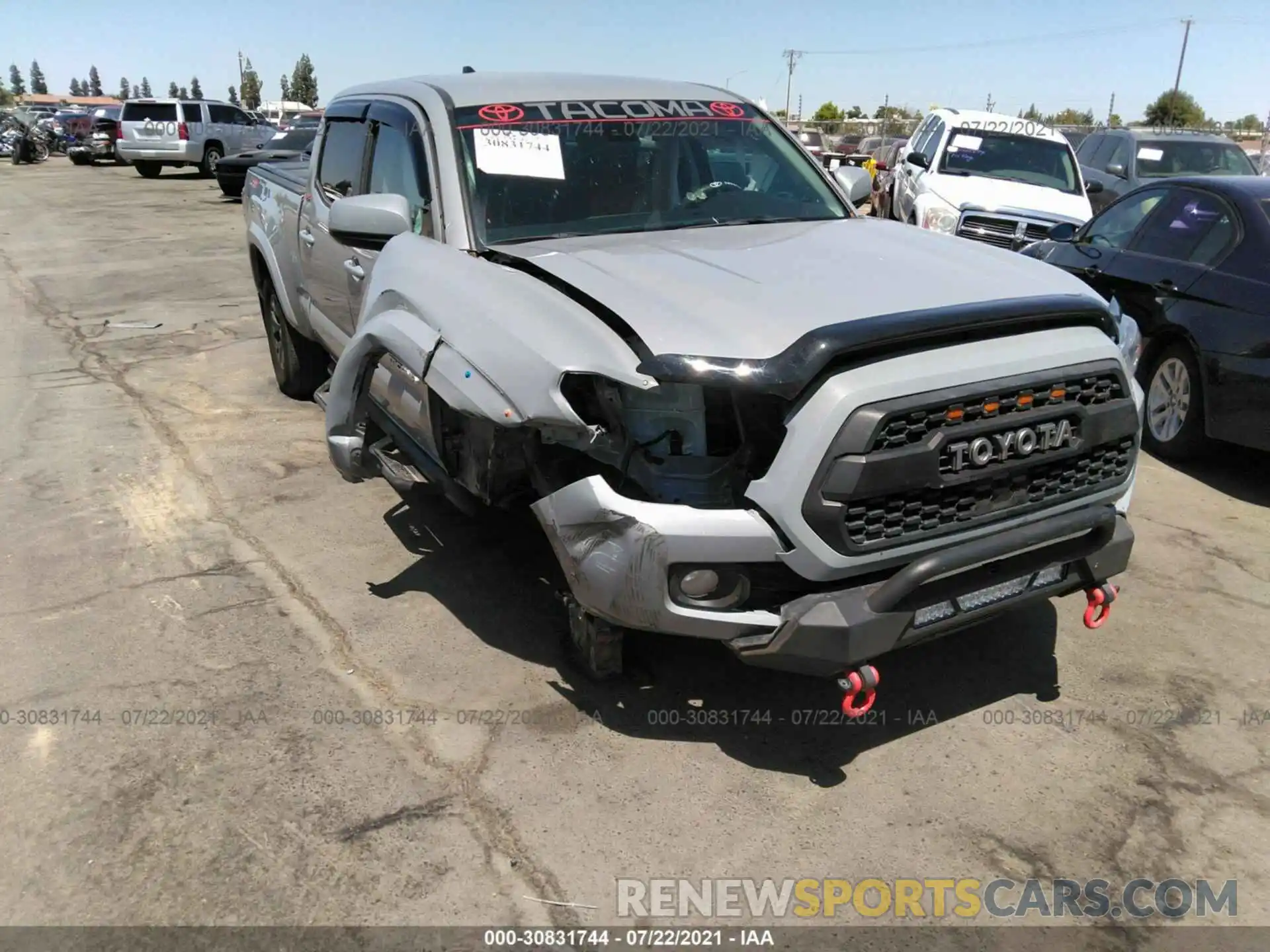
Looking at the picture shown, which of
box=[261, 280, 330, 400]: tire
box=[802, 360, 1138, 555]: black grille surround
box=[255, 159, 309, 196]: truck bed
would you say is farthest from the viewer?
box=[261, 280, 330, 400]: tire

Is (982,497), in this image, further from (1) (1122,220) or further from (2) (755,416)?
(1) (1122,220)

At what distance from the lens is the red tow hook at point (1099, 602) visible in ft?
11.1

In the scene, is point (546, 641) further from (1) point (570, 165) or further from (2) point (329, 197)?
(2) point (329, 197)

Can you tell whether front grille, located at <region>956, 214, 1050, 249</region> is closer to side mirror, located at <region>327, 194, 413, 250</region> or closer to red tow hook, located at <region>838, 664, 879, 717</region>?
side mirror, located at <region>327, 194, 413, 250</region>

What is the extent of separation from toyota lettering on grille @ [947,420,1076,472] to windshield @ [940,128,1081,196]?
32.0 ft

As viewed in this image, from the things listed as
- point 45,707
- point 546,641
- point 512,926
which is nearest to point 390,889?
point 512,926

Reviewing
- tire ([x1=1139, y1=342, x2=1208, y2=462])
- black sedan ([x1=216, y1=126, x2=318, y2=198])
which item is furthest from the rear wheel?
tire ([x1=1139, y1=342, x2=1208, y2=462])

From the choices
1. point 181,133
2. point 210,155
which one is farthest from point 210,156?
point 181,133

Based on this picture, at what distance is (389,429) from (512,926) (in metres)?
2.06

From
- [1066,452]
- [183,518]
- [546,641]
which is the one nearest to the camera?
[1066,452]

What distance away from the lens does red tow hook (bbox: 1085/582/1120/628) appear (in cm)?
338

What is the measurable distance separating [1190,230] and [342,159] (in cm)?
470

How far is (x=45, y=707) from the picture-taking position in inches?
137

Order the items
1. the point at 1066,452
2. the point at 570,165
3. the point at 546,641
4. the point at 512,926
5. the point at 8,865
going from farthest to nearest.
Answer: the point at 570,165, the point at 546,641, the point at 1066,452, the point at 8,865, the point at 512,926
